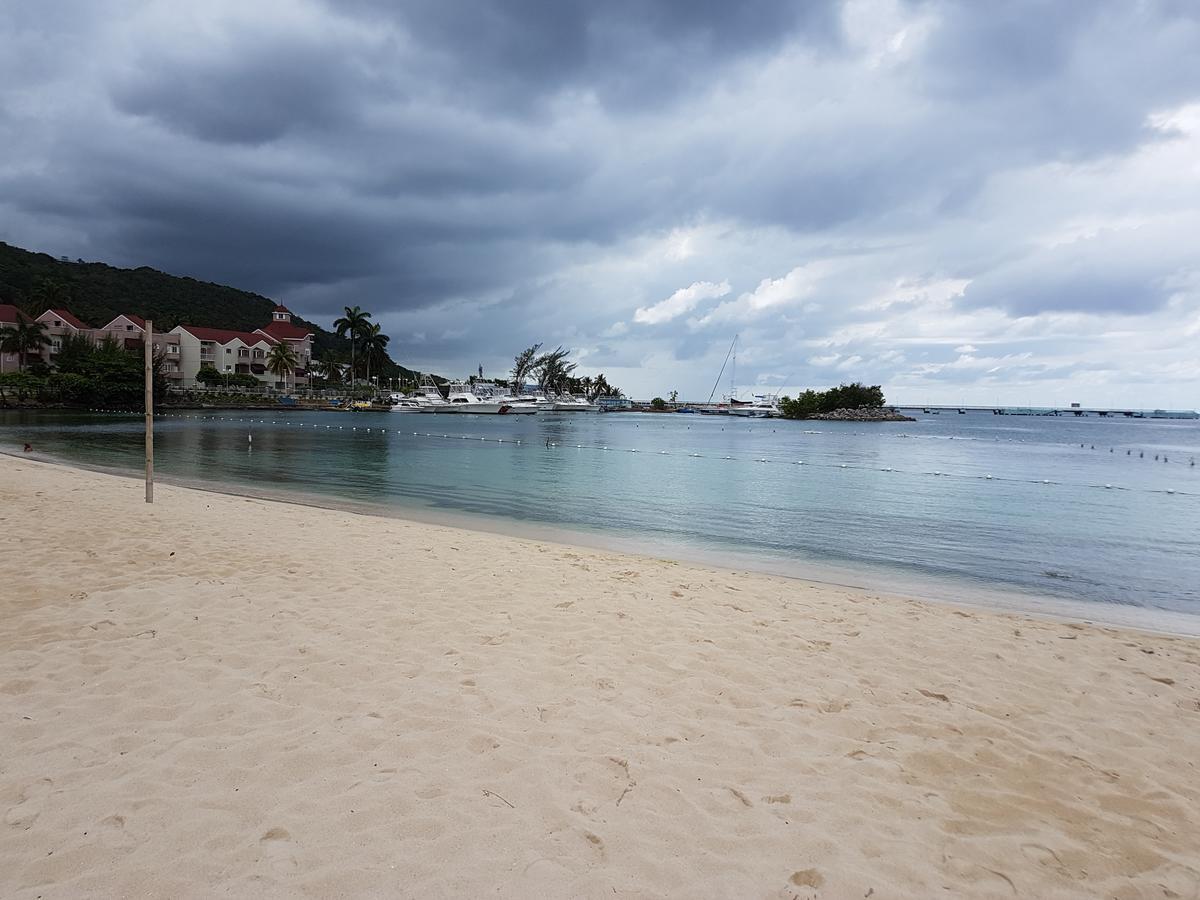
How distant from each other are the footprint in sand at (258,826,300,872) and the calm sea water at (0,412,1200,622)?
904cm

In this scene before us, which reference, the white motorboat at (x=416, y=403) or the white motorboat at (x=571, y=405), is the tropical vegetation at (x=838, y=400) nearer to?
the white motorboat at (x=571, y=405)

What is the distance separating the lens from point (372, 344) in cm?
11919

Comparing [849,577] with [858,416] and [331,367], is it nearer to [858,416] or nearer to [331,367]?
[331,367]

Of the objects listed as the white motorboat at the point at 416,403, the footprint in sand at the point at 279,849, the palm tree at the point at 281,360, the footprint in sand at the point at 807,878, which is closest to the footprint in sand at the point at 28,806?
the footprint in sand at the point at 279,849

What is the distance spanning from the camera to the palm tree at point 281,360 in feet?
325

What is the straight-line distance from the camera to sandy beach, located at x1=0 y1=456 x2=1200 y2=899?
9.32 feet

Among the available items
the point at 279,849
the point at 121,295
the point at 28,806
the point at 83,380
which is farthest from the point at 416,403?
the point at 279,849

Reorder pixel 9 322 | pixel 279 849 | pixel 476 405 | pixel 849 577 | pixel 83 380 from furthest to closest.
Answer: pixel 476 405, pixel 9 322, pixel 83 380, pixel 849 577, pixel 279 849

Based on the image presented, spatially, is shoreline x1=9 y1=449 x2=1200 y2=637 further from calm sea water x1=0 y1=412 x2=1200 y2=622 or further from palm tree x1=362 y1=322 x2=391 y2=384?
palm tree x1=362 y1=322 x2=391 y2=384

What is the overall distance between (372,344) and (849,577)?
394ft

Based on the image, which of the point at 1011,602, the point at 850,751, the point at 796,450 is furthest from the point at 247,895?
the point at 796,450

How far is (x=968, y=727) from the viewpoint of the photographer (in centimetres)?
443

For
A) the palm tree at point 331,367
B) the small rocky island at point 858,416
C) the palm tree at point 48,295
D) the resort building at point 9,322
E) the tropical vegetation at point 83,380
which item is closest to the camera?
the tropical vegetation at point 83,380

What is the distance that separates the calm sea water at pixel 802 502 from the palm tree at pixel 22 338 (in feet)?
166
